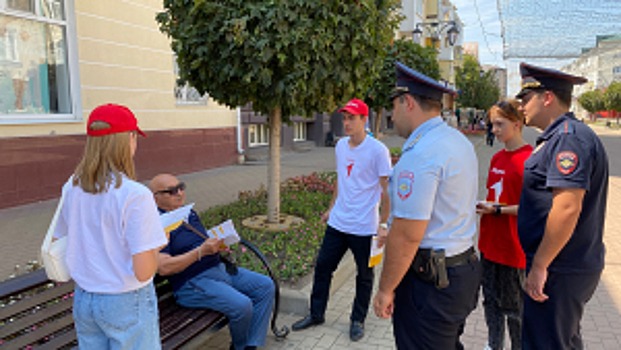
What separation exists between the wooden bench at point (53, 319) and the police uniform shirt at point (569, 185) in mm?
2112

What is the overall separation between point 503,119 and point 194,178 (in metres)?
8.78

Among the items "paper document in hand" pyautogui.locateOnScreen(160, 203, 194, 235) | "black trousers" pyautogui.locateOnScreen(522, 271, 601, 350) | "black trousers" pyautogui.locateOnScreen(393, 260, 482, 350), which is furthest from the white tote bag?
"black trousers" pyautogui.locateOnScreen(522, 271, 601, 350)

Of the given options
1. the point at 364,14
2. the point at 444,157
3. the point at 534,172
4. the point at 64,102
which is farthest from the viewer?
the point at 64,102

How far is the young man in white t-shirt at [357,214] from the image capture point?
3.50 meters

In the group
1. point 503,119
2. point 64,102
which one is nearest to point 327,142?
point 64,102

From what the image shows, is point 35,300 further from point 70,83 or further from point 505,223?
point 70,83

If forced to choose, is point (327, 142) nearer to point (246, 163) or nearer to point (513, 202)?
point (246, 163)

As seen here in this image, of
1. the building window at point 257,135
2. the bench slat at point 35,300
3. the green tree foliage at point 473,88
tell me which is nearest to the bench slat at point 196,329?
the bench slat at point 35,300

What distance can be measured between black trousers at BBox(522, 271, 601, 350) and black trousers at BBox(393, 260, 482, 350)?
18.6 inches

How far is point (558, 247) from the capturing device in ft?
7.11

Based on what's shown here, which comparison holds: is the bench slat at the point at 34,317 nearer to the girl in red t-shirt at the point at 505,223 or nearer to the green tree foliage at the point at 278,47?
the green tree foliage at the point at 278,47

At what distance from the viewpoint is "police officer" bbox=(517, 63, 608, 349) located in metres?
2.11

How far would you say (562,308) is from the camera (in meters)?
2.29

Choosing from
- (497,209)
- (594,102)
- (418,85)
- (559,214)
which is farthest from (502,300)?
(594,102)
